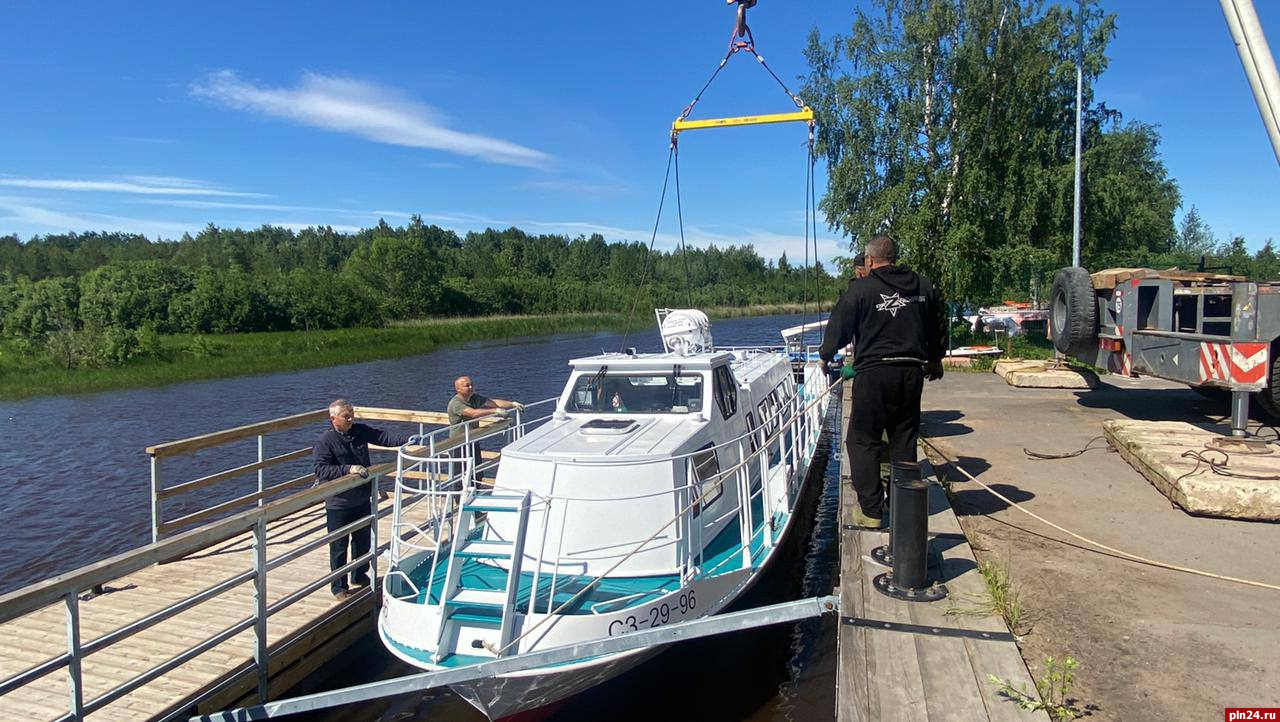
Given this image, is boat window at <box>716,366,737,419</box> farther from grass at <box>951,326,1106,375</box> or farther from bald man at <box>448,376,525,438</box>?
grass at <box>951,326,1106,375</box>

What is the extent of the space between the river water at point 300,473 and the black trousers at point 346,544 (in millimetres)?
602

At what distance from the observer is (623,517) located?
595cm

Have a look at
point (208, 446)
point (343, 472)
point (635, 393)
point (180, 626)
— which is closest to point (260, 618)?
point (180, 626)

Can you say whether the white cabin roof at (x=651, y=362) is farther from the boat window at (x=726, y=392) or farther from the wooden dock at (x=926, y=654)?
the wooden dock at (x=926, y=654)

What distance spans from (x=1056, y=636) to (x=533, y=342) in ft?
154

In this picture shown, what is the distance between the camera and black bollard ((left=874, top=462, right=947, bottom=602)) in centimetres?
409

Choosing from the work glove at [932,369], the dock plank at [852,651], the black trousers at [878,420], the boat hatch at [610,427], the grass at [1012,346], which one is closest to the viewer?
the dock plank at [852,651]

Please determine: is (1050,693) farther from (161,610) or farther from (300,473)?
(300,473)

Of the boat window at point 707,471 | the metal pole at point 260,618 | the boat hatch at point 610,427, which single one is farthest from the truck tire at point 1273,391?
the metal pole at point 260,618

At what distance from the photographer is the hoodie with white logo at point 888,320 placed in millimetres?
5062

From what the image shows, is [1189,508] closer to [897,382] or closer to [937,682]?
[897,382]

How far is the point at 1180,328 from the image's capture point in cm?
913

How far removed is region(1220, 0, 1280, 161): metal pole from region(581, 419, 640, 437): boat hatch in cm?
551

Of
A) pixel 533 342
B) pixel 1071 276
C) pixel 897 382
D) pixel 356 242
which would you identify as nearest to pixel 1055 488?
pixel 897 382
